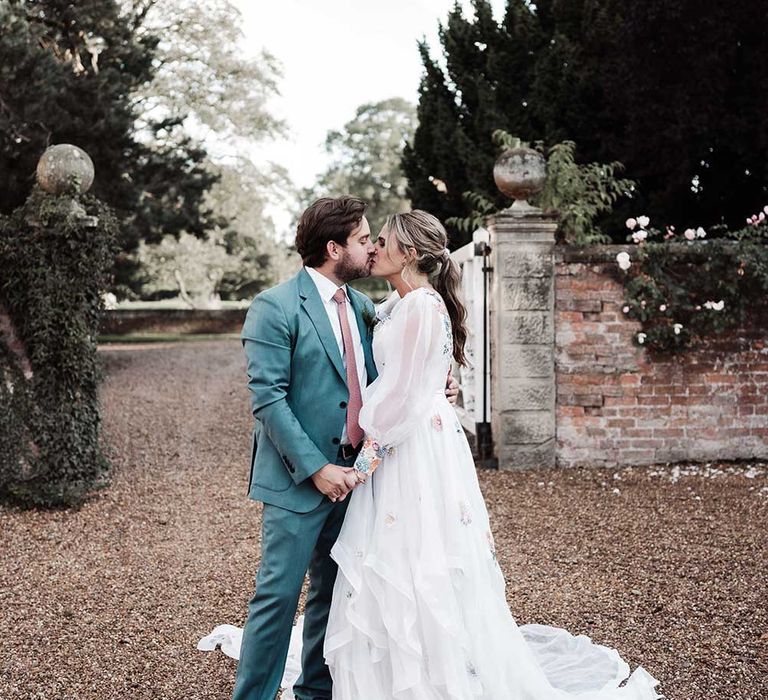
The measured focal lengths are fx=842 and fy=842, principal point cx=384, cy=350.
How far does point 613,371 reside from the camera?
6988mm

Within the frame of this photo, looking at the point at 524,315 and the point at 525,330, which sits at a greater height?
the point at 524,315

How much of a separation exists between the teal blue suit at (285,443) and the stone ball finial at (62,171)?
387 centimetres

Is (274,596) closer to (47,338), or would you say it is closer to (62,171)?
(47,338)

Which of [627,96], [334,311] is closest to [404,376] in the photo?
[334,311]

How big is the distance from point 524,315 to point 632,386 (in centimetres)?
108

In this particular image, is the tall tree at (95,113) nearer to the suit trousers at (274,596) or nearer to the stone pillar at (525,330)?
the stone pillar at (525,330)

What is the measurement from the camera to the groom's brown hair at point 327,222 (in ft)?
9.04

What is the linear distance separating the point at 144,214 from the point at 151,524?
34.6 ft

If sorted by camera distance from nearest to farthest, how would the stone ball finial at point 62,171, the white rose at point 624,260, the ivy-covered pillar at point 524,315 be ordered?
1. the stone ball finial at point 62,171
2. the white rose at point 624,260
3. the ivy-covered pillar at point 524,315

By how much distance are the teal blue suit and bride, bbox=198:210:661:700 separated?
0.45 feet

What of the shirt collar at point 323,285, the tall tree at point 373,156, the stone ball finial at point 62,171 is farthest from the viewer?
the tall tree at point 373,156

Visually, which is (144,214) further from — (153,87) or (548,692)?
(548,692)

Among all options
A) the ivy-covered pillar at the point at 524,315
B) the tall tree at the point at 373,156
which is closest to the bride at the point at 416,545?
the ivy-covered pillar at the point at 524,315

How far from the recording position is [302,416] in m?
2.76
